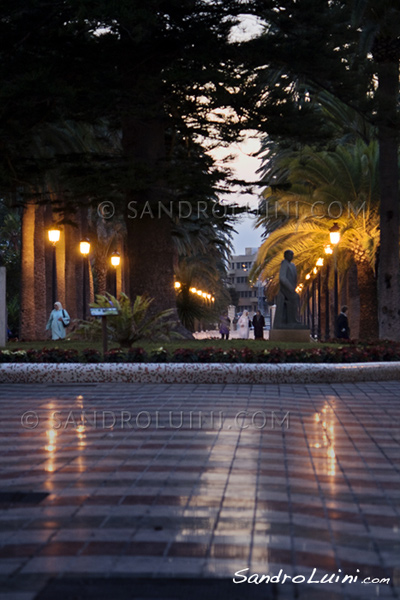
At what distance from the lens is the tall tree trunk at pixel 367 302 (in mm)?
32406

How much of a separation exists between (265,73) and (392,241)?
4.84 metres

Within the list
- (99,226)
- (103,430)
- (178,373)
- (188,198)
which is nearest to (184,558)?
(103,430)

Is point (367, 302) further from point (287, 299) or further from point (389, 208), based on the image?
point (389, 208)

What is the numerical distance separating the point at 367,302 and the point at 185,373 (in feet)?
59.0

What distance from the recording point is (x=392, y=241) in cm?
2225

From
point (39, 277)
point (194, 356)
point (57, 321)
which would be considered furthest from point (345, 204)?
point (194, 356)

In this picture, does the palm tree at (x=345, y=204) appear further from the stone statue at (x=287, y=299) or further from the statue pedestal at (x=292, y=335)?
the statue pedestal at (x=292, y=335)

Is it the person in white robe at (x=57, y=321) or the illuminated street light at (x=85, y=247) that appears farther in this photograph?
the illuminated street light at (x=85, y=247)

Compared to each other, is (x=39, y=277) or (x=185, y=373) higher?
(x=39, y=277)

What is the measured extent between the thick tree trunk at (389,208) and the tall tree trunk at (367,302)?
9.40 metres

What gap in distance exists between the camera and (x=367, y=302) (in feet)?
107

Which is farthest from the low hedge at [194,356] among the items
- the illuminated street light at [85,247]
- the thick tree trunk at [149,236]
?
the illuminated street light at [85,247]

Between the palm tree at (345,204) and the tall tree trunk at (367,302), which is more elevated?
the palm tree at (345,204)

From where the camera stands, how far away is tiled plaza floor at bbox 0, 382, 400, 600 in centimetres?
457
